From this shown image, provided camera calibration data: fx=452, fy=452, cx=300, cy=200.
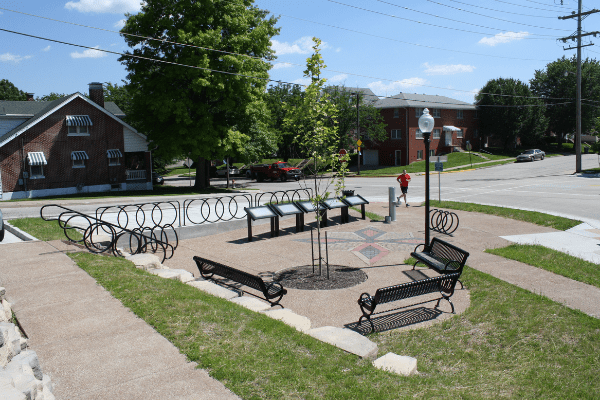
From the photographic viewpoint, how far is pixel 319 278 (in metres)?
10.4

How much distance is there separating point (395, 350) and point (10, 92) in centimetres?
9611

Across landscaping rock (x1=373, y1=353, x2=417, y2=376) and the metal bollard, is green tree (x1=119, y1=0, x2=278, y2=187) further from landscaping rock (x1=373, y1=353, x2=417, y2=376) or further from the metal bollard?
landscaping rock (x1=373, y1=353, x2=417, y2=376)

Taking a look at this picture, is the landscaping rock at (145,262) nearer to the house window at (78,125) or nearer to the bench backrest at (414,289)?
the bench backrest at (414,289)

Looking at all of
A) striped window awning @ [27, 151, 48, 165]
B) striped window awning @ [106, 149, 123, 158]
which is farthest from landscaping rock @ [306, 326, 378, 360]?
striped window awning @ [106, 149, 123, 158]

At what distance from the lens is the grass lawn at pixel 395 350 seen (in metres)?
4.78

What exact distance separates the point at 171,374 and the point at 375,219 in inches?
576

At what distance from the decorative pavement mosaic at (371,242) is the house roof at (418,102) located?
4062cm

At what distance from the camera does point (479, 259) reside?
11.8m

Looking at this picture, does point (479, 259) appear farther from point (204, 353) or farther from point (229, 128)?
point (229, 128)

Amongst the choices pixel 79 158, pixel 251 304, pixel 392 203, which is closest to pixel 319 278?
pixel 251 304

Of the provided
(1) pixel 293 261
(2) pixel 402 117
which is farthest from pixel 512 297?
(2) pixel 402 117

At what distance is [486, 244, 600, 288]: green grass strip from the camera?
9.95 metres

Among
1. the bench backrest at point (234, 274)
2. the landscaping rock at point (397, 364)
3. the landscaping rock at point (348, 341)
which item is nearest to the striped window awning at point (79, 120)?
the bench backrest at point (234, 274)

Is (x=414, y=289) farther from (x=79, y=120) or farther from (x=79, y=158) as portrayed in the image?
(x=79, y=120)
